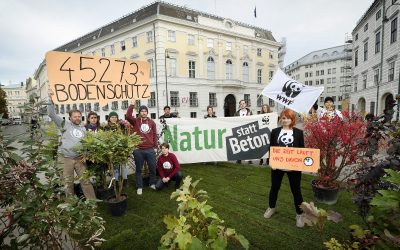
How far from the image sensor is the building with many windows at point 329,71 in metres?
74.4

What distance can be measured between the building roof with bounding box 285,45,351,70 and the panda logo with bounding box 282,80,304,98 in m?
82.9

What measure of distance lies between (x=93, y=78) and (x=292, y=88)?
4928 millimetres

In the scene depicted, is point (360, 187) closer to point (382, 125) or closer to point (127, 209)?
point (382, 125)

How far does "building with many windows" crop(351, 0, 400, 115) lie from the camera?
861 inches

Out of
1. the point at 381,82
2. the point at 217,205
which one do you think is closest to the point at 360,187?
the point at 217,205

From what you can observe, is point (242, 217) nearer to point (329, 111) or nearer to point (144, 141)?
point (144, 141)

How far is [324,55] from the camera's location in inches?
3233

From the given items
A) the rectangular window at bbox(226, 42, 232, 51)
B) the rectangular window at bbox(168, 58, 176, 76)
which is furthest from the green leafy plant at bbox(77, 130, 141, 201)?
the rectangular window at bbox(226, 42, 232, 51)

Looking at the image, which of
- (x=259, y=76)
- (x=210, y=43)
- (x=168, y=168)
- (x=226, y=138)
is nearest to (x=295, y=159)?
(x=168, y=168)

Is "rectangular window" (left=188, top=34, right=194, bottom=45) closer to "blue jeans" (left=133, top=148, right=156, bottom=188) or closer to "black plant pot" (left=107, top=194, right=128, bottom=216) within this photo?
"blue jeans" (left=133, top=148, right=156, bottom=188)

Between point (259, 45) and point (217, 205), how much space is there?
38.3 metres

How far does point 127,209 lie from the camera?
4.67 meters

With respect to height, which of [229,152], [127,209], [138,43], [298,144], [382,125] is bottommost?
[127,209]

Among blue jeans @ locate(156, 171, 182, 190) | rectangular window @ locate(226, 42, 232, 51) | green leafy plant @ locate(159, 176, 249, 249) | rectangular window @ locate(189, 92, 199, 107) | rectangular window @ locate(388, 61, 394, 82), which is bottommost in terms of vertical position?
blue jeans @ locate(156, 171, 182, 190)
